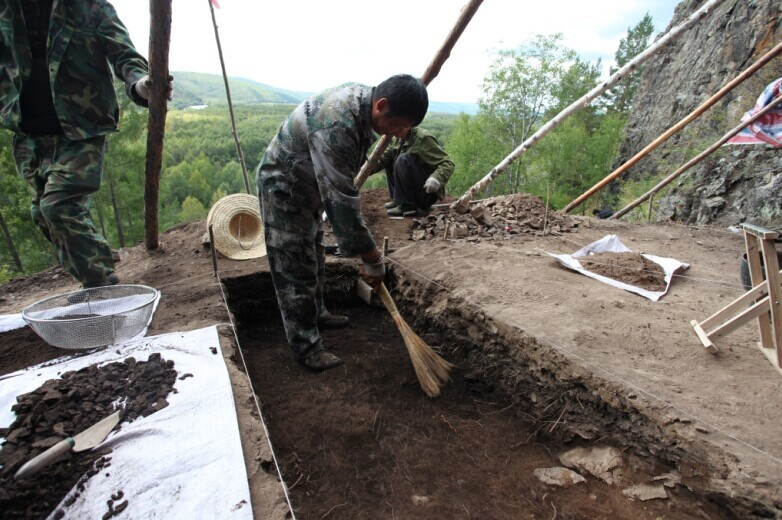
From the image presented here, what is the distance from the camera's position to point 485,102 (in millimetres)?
25094

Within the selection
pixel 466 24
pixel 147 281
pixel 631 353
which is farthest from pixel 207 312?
pixel 466 24

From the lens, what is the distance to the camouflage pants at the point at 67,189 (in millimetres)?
2514

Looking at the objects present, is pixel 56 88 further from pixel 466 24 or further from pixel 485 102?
pixel 485 102

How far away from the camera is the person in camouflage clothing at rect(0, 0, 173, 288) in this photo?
246 centimetres

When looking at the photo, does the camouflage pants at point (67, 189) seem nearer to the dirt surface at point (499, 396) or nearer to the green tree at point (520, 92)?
the dirt surface at point (499, 396)

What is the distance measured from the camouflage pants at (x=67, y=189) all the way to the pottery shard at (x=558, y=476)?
303 centimetres

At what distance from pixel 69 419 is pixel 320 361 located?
1419 millimetres

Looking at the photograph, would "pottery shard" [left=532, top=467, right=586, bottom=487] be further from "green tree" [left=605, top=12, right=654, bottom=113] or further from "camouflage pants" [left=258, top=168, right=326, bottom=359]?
"green tree" [left=605, top=12, right=654, bottom=113]

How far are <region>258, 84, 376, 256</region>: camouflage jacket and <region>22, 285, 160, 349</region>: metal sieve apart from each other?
1.20m

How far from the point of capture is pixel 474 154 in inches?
1043

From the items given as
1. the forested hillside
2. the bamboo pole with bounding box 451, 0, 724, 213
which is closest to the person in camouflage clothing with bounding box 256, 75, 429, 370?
the bamboo pole with bounding box 451, 0, 724, 213

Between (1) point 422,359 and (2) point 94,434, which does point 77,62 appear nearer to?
(2) point 94,434

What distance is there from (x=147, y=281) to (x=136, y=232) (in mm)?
19353

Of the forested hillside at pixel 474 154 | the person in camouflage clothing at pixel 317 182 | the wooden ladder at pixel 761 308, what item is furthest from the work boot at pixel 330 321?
the forested hillside at pixel 474 154
